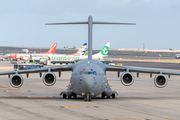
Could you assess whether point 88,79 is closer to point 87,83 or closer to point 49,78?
point 87,83

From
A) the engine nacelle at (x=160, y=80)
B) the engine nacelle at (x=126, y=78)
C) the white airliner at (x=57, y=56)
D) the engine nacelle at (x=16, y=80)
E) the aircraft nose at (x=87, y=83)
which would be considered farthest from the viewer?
the white airliner at (x=57, y=56)

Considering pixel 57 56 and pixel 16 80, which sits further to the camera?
pixel 57 56

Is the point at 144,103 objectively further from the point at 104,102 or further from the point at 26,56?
the point at 26,56

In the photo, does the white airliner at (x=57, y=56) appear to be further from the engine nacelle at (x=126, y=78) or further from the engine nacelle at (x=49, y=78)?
the engine nacelle at (x=126, y=78)

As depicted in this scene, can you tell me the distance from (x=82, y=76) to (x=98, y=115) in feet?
16.1

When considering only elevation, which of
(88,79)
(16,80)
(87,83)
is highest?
(88,79)

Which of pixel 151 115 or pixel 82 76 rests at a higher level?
pixel 82 76

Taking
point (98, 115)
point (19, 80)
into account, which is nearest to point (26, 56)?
point (19, 80)

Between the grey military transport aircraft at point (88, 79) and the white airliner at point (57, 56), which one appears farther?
the white airliner at point (57, 56)

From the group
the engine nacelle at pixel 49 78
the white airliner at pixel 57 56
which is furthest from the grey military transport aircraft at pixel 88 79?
the white airliner at pixel 57 56

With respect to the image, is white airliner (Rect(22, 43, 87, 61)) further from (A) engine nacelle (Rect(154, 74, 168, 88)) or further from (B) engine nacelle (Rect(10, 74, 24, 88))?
(A) engine nacelle (Rect(154, 74, 168, 88))

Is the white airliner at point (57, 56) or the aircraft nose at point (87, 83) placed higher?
the white airliner at point (57, 56)

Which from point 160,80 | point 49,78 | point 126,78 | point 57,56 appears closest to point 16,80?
point 49,78

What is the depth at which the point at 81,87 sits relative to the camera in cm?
2381
